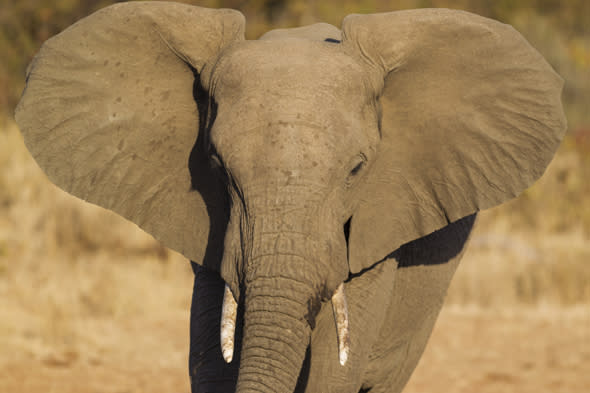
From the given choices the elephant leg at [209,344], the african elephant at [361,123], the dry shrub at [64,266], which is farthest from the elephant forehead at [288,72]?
the dry shrub at [64,266]

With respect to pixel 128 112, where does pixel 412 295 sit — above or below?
below

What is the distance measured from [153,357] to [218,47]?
13.1 feet

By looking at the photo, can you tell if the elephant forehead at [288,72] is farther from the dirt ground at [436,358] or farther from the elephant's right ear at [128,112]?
the dirt ground at [436,358]

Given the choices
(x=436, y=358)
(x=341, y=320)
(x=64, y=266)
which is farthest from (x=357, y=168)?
(x=64, y=266)

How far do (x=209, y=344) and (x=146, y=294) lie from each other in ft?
15.8

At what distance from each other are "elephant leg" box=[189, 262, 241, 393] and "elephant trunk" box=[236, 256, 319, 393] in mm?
547

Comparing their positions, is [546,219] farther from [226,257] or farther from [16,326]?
[226,257]

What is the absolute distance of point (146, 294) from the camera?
8445mm

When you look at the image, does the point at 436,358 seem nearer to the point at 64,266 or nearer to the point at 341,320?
the point at 64,266

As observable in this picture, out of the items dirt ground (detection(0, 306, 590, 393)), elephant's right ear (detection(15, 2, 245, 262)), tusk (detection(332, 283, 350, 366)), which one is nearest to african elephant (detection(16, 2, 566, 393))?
elephant's right ear (detection(15, 2, 245, 262))

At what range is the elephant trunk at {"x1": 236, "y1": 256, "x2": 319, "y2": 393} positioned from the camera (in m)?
3.01

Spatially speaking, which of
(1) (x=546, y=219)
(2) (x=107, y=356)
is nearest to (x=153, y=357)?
(2) (x=107, y=356)

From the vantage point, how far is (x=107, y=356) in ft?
23.5

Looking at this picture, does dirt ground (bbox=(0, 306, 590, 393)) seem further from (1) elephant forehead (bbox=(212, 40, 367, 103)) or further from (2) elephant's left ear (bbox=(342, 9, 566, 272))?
(1) elephant forehead (bbox=(212, 40, 367, 103))
